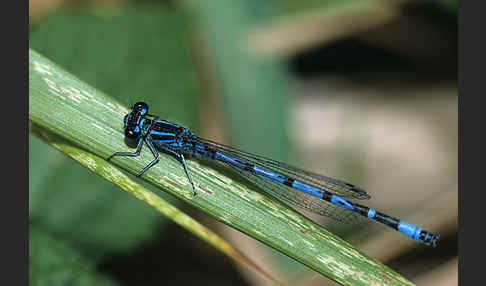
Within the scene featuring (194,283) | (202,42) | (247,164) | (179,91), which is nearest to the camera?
(247,164)

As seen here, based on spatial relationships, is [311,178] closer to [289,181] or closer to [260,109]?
[289,181]

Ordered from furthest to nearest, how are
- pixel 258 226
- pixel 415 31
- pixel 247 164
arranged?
pixel 415 31
pixel 247 164
pixel 258 226

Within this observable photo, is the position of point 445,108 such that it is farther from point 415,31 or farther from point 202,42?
point 202,42

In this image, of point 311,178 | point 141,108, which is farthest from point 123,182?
point 311,178

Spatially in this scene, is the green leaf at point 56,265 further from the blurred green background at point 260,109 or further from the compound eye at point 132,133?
the compound eye at point 132,133

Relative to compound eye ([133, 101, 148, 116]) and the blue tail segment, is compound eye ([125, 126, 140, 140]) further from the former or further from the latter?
compound eye ([133, 101, 148, 116])

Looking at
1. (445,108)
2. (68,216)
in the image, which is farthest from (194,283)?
(445,108)
